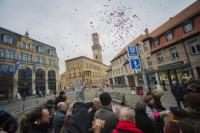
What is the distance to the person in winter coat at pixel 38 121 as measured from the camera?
6.92ft

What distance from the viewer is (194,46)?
14211mm

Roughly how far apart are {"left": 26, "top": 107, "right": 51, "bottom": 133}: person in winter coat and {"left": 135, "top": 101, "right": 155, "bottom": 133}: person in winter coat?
73.7 inches

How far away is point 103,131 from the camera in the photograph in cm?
199

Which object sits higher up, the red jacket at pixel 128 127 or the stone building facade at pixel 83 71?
the stone building facade at pixel 83 71

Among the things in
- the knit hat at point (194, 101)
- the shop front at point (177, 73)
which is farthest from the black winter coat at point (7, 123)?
the shop front at point (177, 73)

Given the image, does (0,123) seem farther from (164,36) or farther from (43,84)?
(43,84)

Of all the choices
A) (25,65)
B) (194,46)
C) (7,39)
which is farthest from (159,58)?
(7,39)

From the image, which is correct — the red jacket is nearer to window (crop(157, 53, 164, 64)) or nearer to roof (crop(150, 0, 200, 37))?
roof (crop(150, 0, 200, 37))

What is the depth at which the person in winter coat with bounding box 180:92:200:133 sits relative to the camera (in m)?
1.61

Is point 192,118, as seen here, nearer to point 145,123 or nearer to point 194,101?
point 194,101

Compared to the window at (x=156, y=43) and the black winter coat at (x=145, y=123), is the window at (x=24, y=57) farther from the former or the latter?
the black winter coat at (x=145, y=123)

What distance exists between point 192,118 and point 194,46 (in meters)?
16.6

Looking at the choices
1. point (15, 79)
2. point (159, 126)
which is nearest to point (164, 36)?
point (159, 126)

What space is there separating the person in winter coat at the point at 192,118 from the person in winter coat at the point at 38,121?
7.86ft
